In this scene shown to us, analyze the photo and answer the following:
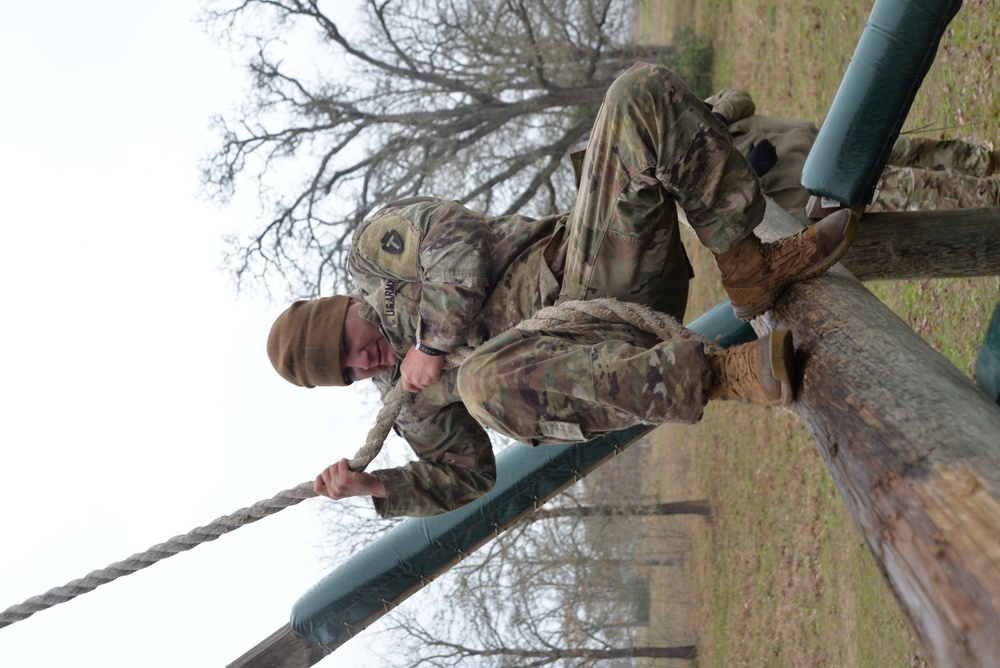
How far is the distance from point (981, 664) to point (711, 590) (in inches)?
418

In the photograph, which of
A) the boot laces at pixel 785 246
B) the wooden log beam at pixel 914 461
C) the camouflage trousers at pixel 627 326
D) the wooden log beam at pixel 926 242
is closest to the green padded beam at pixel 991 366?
the wooden log beam at pixel 914 461

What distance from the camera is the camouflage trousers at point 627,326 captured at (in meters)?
2.41

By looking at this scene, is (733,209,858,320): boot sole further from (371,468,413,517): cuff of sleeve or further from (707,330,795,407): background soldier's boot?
(371,468,413,517): cuff of sleeve

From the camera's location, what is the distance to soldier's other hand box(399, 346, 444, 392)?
320cm

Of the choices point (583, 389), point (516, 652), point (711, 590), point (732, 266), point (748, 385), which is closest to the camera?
point (748, 385)

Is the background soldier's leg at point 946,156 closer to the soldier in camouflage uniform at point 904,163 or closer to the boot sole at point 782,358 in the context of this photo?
the soldier in camouflage uniform at point 904,163

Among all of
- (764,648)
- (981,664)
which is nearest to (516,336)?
(981,664)

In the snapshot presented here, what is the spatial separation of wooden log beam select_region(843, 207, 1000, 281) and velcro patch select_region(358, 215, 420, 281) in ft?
6.28

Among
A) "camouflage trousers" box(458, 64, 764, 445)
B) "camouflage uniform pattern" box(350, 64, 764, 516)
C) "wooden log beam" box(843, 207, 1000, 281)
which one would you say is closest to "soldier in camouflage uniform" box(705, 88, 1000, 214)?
"wooden log beam" box(843, 207, 1000, 281)

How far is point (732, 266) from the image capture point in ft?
8.84

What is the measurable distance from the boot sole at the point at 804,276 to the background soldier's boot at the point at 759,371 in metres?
0.44

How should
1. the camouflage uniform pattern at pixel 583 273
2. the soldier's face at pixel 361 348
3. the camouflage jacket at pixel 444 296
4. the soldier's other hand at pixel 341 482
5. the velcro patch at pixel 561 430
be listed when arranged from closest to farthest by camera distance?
the camouflage uniform pattern at pixel 583 273, the velcro patch at pixel 561 430, the camouflage jacket at pixel 444 296, the soldier's other hand at pixel 341 482, the soldier's face at pixel 361 348

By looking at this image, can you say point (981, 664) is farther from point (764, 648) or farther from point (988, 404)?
point (764, 648)

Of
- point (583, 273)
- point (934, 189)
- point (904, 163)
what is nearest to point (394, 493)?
point (583, 273)
